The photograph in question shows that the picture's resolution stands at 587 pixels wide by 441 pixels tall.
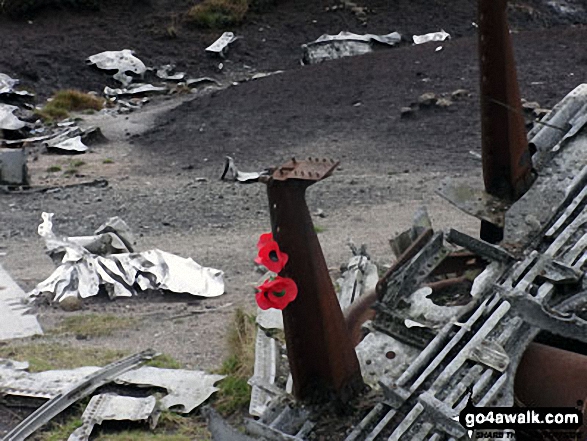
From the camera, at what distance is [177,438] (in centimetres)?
625

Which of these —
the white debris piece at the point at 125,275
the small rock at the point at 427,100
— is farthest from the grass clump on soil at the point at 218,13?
the white debris piece at the point at 125,275

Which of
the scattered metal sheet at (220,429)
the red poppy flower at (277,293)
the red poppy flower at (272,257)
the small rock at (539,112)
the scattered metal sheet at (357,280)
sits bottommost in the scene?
the small rock at (539,112)

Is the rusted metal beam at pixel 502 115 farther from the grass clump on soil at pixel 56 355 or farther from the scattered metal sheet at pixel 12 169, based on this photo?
the scattered metal sheet at pixel 12 169

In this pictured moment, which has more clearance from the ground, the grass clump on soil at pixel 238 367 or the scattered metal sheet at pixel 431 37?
the grass clump on soil at pixel 238 367

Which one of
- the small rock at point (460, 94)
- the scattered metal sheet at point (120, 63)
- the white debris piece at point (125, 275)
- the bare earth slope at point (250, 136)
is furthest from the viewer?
the scattered metal sheet at point (120, 63)

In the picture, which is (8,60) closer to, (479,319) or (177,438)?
(177,438)

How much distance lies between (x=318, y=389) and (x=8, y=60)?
17.1 metres

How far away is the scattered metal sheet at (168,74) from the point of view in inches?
811

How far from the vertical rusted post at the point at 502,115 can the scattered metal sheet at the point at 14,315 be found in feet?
13.8

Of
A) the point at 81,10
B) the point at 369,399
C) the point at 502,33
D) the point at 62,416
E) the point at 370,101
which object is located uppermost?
the point at 502,33

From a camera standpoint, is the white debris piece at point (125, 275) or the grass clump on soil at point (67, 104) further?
the grass clump on soil at point (67, 104)

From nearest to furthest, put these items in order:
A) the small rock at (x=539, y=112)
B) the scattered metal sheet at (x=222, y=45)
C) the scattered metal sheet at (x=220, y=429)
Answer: the scattered metal sheet at (x=220, y=429) → the small rock at (x=539, y=112) → the scattered metal sheet at (x=222, y=45)

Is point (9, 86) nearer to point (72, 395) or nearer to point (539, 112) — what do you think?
point (539, 112)

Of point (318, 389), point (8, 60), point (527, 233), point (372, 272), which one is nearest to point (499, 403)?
point (318, 389)
